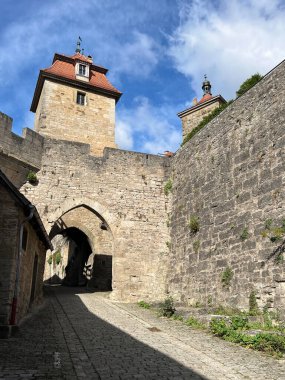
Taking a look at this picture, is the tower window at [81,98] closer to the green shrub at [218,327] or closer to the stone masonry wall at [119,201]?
the stone masonry wall at [119,201]

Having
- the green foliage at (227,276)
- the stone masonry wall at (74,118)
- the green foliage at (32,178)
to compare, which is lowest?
the green foliage at (227,276)

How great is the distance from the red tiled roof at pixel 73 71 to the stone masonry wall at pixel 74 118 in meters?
0.66

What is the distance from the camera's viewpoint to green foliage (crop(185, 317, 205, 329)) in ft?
25.9

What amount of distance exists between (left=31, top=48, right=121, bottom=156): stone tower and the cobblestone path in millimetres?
12837

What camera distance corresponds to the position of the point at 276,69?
895 centimetres

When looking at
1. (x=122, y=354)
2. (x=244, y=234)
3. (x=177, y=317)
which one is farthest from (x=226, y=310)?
(x=122, y=354)

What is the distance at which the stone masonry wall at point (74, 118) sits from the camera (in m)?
19.6

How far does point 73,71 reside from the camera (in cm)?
2173

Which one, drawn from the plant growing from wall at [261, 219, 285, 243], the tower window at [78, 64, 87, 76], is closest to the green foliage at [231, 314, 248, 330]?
the plant growing from wall at [261, 219, 285, 243]

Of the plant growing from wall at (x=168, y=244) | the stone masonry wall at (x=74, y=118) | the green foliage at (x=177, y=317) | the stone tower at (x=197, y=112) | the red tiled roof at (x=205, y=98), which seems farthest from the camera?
the red tiled roof at (x=205, y=98)

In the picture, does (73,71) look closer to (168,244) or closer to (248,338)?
(168,244)

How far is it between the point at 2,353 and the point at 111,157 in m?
9.95

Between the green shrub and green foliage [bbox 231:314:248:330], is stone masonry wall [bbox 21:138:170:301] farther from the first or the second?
green foliage [bbox 231:314:248:330]

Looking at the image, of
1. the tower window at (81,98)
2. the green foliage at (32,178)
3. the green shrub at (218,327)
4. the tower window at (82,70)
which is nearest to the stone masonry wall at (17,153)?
the green foliage at (32,178)
